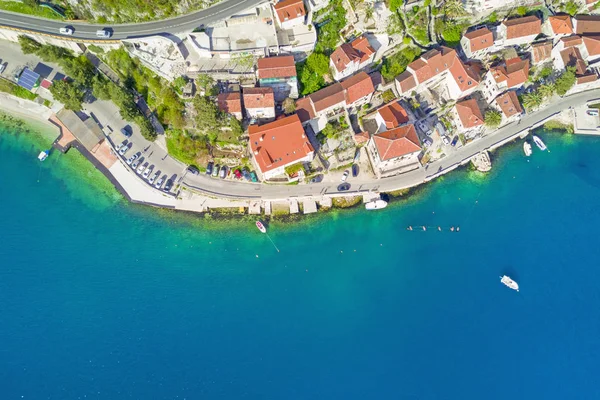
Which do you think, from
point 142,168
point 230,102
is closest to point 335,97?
point 230,102

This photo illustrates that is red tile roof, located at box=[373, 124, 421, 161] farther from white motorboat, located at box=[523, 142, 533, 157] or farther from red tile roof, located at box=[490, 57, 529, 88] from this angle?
white motorboat, located at box=[523, 142, 533, 157]

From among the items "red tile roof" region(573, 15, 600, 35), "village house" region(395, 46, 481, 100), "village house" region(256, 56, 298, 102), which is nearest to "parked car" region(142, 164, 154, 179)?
"village house" region(256, 56, 298, 102)

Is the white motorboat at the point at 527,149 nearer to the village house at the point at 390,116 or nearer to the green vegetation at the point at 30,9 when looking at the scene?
the village house at the point at 390,116

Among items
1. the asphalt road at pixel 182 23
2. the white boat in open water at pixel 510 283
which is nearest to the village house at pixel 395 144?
the white boat in open water at pixel 510 283

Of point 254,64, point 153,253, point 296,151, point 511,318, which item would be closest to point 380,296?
point 511,318

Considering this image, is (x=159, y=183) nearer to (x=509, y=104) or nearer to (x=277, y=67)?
(x=277, y=67)
